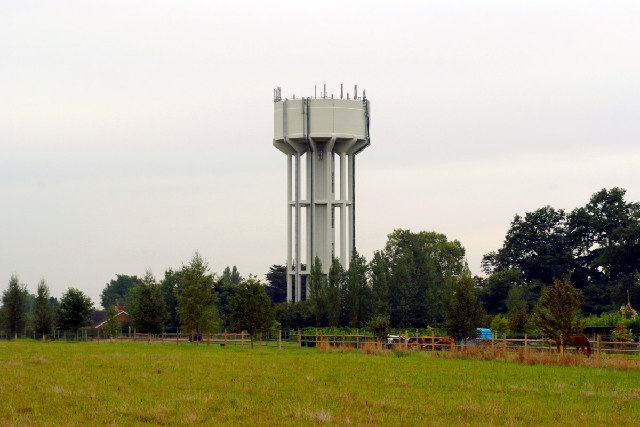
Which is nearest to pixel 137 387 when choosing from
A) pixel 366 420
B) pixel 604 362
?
pixel 366 420

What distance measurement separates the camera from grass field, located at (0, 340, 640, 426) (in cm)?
2175

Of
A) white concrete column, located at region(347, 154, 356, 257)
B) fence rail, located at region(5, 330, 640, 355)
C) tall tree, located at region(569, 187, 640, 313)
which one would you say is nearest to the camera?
fence rail, located at region(5, 330, 640, 355)

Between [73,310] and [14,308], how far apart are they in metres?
13.8

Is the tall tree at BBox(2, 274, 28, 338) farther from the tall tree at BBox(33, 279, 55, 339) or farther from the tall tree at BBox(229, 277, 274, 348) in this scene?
the tall tree at BBox(229, 277, 274, 348)

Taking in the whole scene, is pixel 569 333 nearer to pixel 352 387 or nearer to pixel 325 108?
pixel 352 387

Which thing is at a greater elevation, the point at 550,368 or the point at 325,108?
the point at 325,108

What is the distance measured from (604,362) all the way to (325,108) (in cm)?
6529

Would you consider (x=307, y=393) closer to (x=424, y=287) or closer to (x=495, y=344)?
(x=495, y=344)

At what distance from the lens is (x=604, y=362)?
39.4 m

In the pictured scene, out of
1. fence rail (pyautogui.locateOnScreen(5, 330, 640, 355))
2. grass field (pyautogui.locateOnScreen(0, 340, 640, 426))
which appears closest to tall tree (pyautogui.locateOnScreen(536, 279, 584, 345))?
fence rail (pyautogui.locateOnScreen(5, 330, 640, 355))

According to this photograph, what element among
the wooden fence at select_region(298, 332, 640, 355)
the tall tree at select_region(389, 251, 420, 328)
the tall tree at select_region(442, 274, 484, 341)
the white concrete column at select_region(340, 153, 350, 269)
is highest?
the white concrete column at select_region(340, 153, 350, 269)

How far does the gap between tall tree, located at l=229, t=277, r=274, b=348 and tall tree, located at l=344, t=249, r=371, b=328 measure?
1057 inches

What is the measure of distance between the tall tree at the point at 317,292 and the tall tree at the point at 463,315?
35.9m

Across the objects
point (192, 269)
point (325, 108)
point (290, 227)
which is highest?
point (325, 108)
